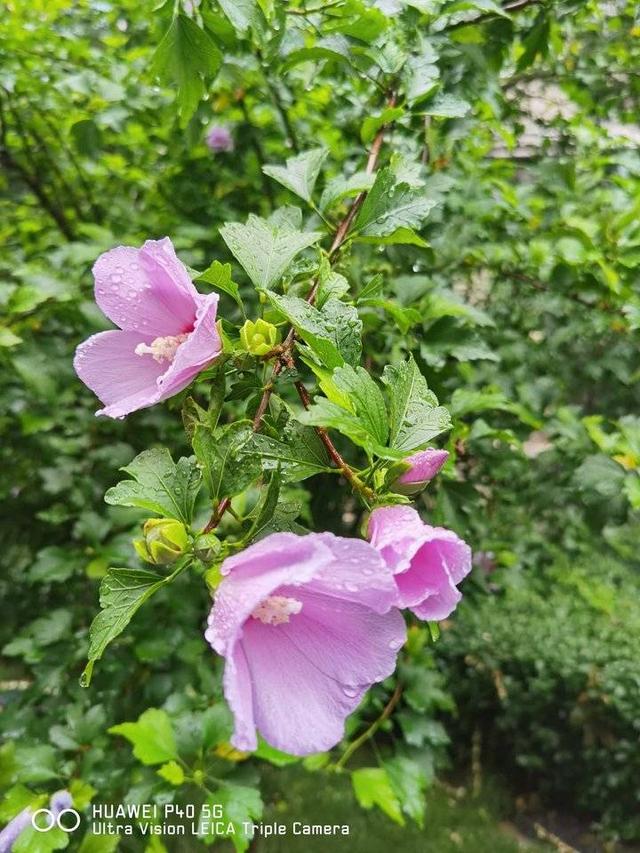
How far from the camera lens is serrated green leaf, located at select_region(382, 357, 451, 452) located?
2.05 ft

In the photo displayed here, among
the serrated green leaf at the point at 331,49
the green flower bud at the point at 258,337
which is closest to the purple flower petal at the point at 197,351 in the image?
the green flower bud at the point at 258,337

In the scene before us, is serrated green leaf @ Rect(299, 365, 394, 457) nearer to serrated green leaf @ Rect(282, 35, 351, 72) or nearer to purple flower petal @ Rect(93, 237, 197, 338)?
purple flower petal @ Rect(93, 237, 197, 338)

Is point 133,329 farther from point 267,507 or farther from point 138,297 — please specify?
point 267,507

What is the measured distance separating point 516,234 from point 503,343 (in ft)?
0.94

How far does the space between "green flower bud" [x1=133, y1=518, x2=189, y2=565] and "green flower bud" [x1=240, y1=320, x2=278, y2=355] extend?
17 centimetres

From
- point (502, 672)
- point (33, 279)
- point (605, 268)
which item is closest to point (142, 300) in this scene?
point (33, 279)

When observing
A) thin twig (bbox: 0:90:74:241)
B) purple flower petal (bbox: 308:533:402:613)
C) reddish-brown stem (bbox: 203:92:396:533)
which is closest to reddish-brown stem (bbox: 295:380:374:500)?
reddish-brown stem (bbox: 203:92:396:533)

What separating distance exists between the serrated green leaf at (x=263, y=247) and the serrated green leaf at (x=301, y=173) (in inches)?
7.4

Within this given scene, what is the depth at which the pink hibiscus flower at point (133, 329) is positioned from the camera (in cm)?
66

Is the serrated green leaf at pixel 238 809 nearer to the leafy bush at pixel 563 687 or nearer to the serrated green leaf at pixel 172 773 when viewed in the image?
the serrated green leaf at pixel 172 773

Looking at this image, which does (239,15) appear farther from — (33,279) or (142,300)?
→ (33,279)

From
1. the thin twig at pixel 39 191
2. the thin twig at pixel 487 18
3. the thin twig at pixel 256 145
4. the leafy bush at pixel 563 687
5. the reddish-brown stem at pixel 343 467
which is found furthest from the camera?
the leafy bush at pixel 563 687

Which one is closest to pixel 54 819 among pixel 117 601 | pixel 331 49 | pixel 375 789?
pixel 375 789

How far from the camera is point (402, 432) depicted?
0.64m
